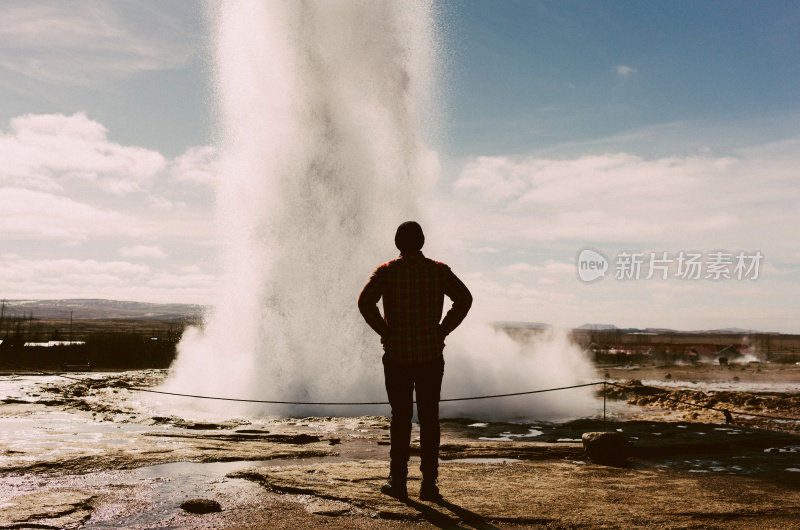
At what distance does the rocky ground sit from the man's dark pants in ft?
1.04

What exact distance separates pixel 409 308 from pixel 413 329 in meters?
0.16

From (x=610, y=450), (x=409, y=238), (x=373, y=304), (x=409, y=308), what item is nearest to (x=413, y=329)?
(x=409, y=308)

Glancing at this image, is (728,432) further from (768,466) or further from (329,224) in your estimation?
(329,224)

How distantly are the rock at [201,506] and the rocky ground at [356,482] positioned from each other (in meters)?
0.04

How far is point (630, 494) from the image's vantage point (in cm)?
486

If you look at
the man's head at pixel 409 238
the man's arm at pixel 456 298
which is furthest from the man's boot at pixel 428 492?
the man's head at pixel 409 238

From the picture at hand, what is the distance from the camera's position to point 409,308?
14.4ft

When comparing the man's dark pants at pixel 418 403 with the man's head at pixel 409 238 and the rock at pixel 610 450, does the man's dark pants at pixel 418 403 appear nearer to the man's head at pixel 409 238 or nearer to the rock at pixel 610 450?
the man's head at pixel 409 238

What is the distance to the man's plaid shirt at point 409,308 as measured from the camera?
435 centimetres

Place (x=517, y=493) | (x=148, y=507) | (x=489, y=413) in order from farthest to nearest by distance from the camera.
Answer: (x=489, y=413), (x=517, y=493), (x=148, y=507)

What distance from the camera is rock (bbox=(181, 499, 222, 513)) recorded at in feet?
13.9

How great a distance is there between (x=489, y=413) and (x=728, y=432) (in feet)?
21.5

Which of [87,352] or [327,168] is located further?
[87,352]

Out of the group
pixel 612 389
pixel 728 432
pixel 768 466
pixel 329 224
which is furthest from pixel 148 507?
pixel 612 389
